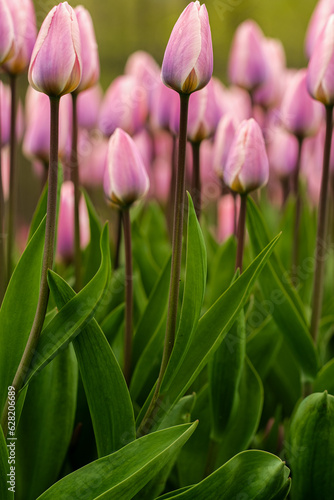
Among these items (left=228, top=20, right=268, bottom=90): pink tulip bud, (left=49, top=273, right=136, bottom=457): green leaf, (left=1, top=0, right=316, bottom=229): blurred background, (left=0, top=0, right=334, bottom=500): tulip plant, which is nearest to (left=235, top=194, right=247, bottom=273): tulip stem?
(left=0, top=0, right=334, bottom=500): tulip plant

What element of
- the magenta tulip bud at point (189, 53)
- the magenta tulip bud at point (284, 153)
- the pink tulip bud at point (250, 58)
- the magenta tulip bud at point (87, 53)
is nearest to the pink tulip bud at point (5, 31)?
the magenta tulip bud at point (87, 53)

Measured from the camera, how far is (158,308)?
0.75 metres

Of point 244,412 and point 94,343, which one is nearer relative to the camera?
point 94,343

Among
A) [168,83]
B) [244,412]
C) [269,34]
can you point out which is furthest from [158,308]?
[269,34]

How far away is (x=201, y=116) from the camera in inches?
34.5

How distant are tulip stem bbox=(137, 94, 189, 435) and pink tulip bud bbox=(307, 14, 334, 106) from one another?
21 centimetres

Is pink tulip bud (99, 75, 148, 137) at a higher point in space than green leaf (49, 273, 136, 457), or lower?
higher

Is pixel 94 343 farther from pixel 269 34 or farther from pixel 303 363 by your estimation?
pixel 269 34

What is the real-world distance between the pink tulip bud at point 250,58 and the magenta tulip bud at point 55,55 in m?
0.70

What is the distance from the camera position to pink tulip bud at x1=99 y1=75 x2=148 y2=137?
3.35 feet

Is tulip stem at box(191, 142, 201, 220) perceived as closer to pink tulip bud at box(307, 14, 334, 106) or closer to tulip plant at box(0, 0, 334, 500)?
tulip plant at box(0, 0, 334, 500)

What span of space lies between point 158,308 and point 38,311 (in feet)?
0.72

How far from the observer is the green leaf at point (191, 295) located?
0.58 m

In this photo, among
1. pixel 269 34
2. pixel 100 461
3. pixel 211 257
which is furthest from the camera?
pixel 269 34
